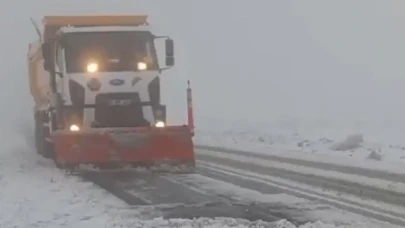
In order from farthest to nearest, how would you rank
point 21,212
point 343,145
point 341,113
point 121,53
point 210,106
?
1. point 210,106
2. point 341,113
3. point 343,145
4. point 121,53
5. point 21,212

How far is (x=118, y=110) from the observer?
16.2m

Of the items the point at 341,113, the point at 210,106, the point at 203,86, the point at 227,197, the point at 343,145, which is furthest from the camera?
the point at 203,86

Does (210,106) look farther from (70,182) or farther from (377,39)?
(70,182)

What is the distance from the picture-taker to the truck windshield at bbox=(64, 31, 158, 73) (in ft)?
53.3

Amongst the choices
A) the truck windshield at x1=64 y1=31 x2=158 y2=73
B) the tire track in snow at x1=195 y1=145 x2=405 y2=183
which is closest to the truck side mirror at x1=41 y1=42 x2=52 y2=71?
the truck windshield at x1=64 y1=31 x2=158 y2=73

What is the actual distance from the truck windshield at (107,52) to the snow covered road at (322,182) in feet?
8.49

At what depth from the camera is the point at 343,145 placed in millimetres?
22594

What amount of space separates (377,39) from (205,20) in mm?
15462

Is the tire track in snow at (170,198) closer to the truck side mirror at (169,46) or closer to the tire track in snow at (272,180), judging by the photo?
the tire track in snow at (272,180)

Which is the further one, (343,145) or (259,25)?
(259,25)

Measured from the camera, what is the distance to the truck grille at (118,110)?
52.7 ft

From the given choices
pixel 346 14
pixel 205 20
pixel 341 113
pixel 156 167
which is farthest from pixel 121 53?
pixel 346 14

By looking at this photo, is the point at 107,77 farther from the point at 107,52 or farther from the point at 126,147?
the point at 126,147

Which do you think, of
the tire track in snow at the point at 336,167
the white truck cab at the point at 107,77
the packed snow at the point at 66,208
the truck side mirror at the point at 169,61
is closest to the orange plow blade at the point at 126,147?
the packed snow at the point at 66,208
